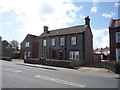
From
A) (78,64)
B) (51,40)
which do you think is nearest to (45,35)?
(51,40)

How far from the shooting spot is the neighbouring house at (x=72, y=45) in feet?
91.8

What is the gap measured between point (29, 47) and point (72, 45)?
18201mm

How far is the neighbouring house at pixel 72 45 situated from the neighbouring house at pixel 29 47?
26.5 ft

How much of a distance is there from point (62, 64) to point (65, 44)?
8.36 meters

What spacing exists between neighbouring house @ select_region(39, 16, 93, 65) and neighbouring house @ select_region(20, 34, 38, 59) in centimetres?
808

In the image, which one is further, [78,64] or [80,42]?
[80,42]

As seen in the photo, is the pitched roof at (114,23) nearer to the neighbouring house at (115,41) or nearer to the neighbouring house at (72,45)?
the neighbouring house at (115,41)

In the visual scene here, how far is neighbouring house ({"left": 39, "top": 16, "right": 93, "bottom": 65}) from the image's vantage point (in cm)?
2798

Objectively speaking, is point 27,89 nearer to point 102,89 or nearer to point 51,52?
point 102,89

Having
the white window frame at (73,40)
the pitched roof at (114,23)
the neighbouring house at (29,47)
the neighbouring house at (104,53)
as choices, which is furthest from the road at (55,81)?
the neighbouring house at (104,53)

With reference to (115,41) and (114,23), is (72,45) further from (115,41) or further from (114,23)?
(114,23)

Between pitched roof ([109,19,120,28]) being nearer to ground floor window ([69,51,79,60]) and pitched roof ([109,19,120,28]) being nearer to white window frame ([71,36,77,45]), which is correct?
white window frame ([71,36,77,45])

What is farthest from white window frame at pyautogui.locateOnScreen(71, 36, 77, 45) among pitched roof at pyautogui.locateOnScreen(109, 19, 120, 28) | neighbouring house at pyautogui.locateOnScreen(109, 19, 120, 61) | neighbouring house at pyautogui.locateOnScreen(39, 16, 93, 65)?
pitched roof at pyautogui.locateOnScreen(109, 19, 120, 28)

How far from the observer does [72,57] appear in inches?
1137
